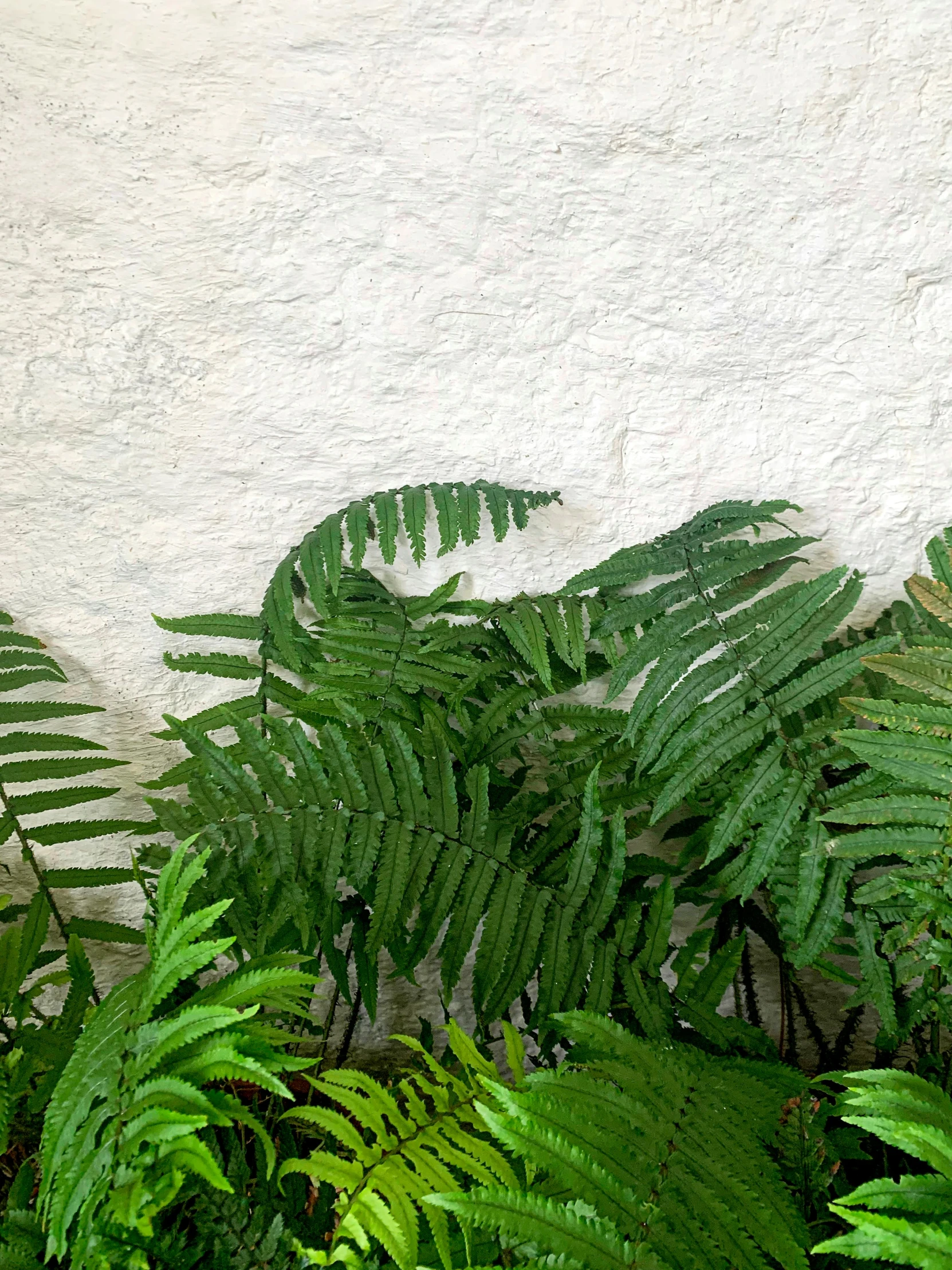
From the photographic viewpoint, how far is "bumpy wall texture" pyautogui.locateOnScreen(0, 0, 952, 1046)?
140 cm

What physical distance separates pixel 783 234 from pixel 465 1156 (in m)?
1.52

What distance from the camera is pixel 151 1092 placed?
98cm

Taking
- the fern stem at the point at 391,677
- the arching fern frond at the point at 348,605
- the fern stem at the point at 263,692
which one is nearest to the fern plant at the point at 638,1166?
the fern stem at the point at 391,677

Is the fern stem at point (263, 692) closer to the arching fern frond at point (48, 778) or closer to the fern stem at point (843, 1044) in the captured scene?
the arching fern frond at point (48, 778)

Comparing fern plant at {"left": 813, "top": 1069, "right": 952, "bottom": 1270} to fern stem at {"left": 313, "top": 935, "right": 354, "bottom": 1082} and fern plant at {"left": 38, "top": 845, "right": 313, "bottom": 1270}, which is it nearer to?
fern plant at {"left": 38, "top": 845, "right": 313, "bottom": 1270}

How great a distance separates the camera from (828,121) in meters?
1.41

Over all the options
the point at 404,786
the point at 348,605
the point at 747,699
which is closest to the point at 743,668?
the point at 747,699

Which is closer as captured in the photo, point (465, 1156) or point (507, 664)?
point (465, 1156)

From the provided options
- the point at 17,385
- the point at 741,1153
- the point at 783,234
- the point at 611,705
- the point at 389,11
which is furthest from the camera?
the point at 611,705

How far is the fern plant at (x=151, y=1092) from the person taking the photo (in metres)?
0.93

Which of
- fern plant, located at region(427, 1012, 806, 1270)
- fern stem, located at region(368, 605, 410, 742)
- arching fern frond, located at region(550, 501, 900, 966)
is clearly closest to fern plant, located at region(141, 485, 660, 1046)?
fern stem, located at region(368, 605, 410, 742)

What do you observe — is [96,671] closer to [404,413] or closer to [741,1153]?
[404,413]

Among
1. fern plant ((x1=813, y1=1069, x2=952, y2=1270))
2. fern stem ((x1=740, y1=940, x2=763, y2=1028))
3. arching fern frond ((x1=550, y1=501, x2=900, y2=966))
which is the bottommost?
fern stem ((x1=740, y1=940, x2=763, y2=1028))

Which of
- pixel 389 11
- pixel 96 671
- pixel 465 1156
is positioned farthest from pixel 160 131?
pixel 465 1156
